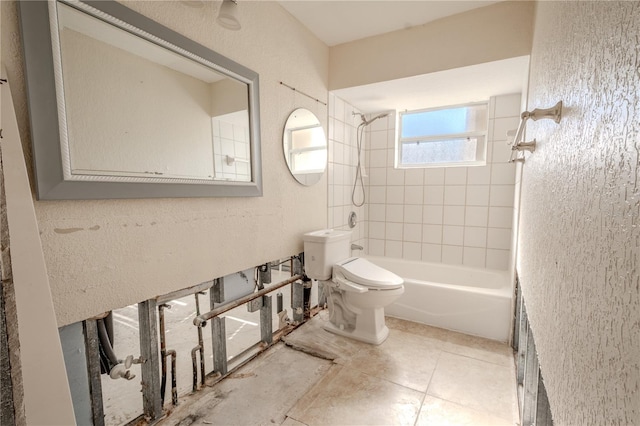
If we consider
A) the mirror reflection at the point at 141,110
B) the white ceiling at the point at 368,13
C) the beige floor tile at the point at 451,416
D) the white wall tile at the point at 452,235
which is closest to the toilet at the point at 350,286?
the beige floor tile at the point at 451,416

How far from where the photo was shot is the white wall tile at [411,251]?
2965mm

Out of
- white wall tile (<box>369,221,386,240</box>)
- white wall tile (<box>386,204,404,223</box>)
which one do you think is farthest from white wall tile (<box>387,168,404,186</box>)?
white wall tile (<box>369,221,386,240</box>)

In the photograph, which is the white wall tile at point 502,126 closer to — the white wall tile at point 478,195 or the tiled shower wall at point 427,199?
the tiled shower wall at point 427,199

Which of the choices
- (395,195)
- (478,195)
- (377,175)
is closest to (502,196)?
(478,195)

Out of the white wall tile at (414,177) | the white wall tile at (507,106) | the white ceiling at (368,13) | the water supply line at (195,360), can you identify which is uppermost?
the white ceiling at (368,13)

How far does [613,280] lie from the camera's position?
331mm

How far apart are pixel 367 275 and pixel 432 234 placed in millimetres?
1216

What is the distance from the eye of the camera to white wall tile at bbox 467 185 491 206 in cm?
262

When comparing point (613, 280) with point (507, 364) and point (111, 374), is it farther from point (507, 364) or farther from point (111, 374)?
point (507, 364)

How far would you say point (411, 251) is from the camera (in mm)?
3004

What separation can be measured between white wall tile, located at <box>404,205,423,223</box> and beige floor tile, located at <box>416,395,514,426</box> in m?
1.77

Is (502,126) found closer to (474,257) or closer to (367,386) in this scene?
(474,257)

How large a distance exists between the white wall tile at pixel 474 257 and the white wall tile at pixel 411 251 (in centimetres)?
42

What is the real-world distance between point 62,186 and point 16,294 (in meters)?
0.35
